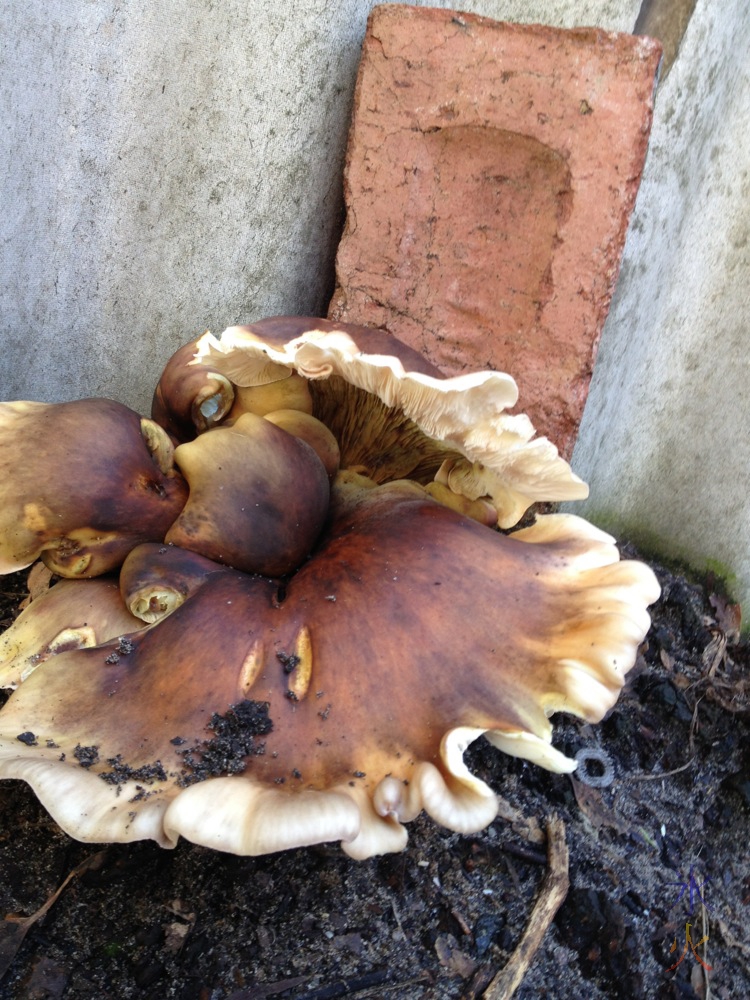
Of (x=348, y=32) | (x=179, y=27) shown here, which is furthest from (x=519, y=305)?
(x=179, y=27)

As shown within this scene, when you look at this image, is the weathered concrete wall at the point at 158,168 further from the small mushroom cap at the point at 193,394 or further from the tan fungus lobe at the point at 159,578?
the tan fungus lobe at the point at 159,578

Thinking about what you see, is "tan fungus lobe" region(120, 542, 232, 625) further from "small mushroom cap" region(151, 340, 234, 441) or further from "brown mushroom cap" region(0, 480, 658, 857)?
"small mushroom cap" region(151, 340, 234, 441)

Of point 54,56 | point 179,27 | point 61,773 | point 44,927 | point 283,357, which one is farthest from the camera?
point 179,27

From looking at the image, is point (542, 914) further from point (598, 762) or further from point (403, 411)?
point (403, 411)

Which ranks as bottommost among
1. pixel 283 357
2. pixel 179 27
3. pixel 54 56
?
pixel 283 357

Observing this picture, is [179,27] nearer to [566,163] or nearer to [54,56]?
[54,56]

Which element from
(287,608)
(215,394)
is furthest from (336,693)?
(215,394)

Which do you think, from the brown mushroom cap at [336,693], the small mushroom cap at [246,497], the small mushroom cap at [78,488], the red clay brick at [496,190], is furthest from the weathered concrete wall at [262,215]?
the brown mushroom cap at [336,693]
